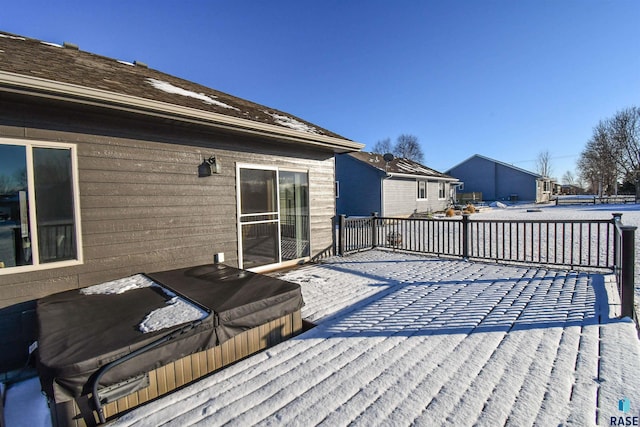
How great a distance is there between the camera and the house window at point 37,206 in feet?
9.37

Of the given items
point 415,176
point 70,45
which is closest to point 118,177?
point 70,45

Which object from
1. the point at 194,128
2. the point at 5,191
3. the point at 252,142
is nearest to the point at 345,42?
the point at 252,142

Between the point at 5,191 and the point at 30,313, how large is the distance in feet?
4.02

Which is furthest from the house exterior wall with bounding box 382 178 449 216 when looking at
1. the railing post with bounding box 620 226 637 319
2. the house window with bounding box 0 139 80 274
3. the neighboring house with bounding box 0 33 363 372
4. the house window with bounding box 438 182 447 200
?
the house window with bounding box 0 139 80 274

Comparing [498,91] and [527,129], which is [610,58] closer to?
[498,91]

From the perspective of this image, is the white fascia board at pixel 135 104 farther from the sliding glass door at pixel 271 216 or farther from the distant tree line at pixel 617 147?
the distant tree line at pixel 617 147

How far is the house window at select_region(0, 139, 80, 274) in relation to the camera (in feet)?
9.37

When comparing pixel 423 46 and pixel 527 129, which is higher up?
pixel 527 129

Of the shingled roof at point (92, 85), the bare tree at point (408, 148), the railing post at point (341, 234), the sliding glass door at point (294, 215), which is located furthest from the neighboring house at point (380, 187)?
the bare tree at point (408, 148)

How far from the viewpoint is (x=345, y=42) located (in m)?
9.45

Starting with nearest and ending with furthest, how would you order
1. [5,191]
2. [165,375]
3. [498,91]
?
[165,375]
[5,191]
[498,91]

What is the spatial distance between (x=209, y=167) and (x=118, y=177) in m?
1.17

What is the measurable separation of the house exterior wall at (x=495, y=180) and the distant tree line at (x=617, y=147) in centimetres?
1004

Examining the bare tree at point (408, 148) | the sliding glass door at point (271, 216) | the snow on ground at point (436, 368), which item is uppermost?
the bare tree at point (408, 148)
